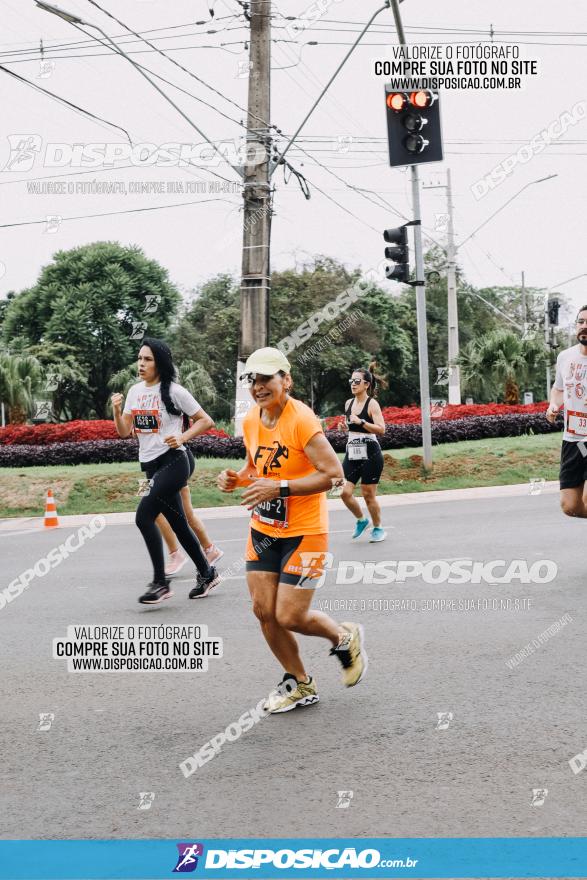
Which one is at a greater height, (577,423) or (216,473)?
(577,423)

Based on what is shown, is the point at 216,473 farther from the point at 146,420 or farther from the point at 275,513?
the point at 275,513

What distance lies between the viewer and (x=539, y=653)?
5.66 metres

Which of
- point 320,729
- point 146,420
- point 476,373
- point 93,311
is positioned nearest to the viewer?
point 320,729

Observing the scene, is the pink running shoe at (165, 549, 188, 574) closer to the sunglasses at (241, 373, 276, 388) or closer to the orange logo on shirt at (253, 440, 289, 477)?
the orange logo on shirt at (253, 440, 289, 477)

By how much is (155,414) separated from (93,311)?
35308 mm

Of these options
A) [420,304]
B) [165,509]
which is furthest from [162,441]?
[420,304]

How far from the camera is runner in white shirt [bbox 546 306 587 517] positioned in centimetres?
758

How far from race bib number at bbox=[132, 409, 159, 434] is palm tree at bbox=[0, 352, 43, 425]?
16.6 m

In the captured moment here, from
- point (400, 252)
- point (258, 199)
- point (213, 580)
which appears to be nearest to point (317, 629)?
point (213, 580)

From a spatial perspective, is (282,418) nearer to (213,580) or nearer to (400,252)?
(213,580)

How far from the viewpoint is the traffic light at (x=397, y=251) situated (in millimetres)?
14695

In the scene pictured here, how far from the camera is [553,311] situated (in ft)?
76.0

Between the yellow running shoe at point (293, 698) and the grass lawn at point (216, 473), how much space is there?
10866 millimetres

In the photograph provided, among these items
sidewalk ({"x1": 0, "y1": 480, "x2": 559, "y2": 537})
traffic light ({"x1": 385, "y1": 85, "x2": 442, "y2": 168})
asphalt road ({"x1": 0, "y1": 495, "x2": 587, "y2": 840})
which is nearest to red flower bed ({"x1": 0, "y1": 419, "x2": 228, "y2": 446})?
sidewalk ({"x1": 0, "y1": 480, "x2": 559, "y2": 537})
